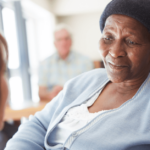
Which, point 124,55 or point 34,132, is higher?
point 124,55

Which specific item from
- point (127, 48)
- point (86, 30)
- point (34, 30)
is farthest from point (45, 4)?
point (127, 48)

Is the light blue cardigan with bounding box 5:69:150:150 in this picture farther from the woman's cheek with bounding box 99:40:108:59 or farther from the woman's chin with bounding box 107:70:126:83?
the woman's cheek with bounding box 99:40:108:59

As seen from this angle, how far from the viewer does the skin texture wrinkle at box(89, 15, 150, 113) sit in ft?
2.59

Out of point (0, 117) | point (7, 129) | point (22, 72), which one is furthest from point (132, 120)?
point (22, 72)

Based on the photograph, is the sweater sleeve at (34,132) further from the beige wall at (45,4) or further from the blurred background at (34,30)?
the beige wall at (45,4)

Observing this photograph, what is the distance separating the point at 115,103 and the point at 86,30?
535 cm

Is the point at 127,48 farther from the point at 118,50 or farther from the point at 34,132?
the point at 34,132

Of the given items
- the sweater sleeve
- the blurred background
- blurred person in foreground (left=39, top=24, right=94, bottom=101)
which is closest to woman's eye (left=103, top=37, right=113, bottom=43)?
the sweater sleeve

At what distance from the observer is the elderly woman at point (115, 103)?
759mm

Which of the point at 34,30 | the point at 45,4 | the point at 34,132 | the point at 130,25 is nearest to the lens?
the point at 130,25

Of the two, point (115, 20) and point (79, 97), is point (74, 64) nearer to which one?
point (79, 97)

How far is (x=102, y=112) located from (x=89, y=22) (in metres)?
5.42

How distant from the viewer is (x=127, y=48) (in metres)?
0.81

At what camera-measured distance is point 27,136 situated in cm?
95
